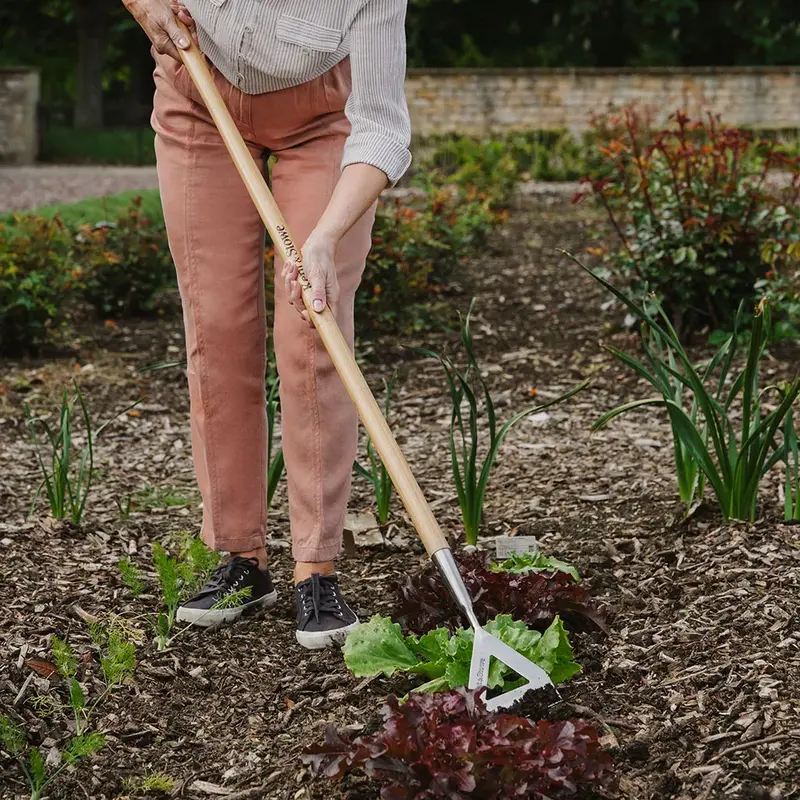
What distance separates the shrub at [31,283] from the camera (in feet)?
18.5

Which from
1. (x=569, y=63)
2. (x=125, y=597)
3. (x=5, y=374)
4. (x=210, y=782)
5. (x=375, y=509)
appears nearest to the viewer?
(x=210, y=782)

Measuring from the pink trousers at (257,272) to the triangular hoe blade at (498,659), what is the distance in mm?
624

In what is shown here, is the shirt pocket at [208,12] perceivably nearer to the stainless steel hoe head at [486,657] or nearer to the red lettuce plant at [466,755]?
the stainless steel hoe head at [486,657]

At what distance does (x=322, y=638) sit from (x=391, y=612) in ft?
0.71

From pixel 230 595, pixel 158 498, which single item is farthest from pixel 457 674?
pixel 158 498

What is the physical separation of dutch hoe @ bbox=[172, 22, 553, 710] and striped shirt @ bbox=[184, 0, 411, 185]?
0.11 meters

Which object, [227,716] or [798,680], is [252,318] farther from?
[798,680]

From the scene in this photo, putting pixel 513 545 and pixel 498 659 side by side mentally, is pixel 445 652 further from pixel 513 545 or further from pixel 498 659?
pixel 513 545

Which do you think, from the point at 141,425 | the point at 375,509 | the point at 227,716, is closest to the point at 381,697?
the point at 227,716

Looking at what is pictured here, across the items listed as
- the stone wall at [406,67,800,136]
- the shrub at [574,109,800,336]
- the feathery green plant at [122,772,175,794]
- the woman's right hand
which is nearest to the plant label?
the feathery green plant at [122,772,175,794]

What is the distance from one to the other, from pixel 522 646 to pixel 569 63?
88.3 ft

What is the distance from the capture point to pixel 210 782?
7.14 feet

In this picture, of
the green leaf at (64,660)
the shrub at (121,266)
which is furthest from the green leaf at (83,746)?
the shrub at (121,266)

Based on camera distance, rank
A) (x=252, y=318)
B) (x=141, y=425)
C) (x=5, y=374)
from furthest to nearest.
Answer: (x=5, y=374) < (x=141, y=425) < (x=252, y=318)
